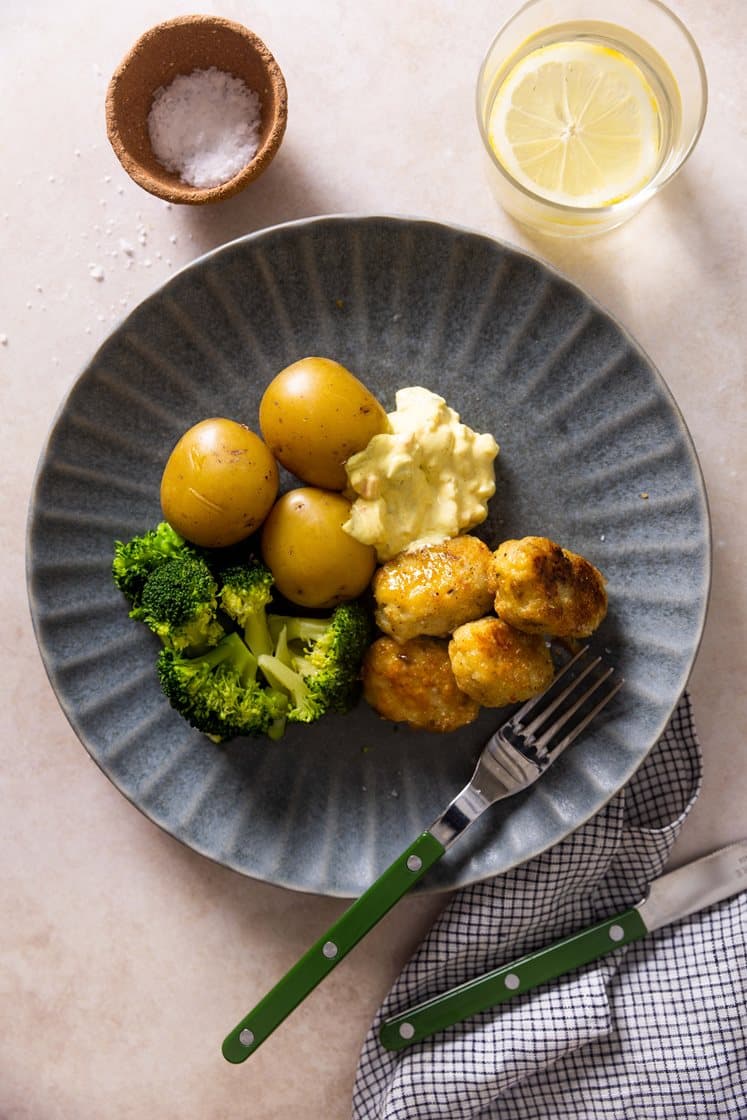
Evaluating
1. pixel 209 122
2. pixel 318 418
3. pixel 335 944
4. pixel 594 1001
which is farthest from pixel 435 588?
pixel 209 122

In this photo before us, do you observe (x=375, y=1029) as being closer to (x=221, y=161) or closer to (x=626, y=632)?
(x=626, y=632)

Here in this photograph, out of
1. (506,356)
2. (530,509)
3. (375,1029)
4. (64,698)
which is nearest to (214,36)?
(506,356)

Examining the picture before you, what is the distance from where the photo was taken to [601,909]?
7.24ft

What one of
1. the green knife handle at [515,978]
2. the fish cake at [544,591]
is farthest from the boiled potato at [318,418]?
the green knife handle at [515,978]

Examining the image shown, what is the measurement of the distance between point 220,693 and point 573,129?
146 centimetres

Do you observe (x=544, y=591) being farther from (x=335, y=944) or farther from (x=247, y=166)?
(x=247, y=166)

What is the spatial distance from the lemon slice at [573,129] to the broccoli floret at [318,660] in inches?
41.8

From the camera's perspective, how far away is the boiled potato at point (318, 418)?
1817 mm

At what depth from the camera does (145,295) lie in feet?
7.11

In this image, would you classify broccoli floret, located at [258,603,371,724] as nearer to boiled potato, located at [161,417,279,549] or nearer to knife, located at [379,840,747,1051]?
boiled potato, located at [161,417,279,549]

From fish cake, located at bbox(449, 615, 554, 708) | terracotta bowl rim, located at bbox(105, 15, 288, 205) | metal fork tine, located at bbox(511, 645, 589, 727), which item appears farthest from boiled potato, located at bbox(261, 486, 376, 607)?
terracotta bowl rim, located at bbox(105, 15, 288, 205)

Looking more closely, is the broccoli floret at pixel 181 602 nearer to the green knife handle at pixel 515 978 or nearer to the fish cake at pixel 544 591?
the fish cake at pixel 544 591

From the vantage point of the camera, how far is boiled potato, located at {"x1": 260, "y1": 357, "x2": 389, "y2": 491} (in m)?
1.82

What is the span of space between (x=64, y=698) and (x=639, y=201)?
1721 mm
